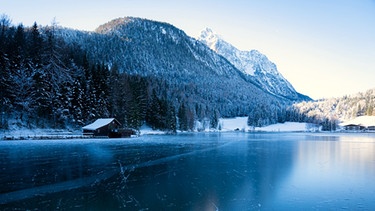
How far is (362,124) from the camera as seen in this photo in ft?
566

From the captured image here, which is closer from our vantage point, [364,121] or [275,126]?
[364,121]

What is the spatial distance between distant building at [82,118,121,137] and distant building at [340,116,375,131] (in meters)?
172

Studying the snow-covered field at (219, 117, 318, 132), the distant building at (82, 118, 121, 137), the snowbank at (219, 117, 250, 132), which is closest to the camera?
the distant building at (82, 118, 121, 137)

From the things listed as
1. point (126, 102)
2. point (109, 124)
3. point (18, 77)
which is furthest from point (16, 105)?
point (126, 102)

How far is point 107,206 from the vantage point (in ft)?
35.2

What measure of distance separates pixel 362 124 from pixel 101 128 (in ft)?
579

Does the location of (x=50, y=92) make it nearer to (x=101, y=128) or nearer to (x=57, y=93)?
(x=57, y=93)

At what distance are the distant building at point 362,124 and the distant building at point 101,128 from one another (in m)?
172

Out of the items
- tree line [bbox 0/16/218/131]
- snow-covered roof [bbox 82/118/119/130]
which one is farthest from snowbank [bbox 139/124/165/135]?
snow-covered roof [bbox 82/118/119/130]

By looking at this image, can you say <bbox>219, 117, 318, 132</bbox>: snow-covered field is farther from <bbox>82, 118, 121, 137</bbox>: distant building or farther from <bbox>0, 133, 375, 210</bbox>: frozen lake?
<bbox>0, 133, 375, 210</bbox>: frozen lake

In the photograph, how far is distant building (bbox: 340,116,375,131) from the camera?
6656 inches

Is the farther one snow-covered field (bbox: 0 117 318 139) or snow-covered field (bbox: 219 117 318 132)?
snow-covered field (bbox: 219 117 318 132)

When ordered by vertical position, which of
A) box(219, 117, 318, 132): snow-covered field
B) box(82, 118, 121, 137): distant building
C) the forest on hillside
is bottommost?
box(219, 117, 318, 132): snow-covered field

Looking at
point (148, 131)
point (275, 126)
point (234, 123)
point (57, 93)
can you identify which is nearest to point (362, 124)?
point (275, 126)
